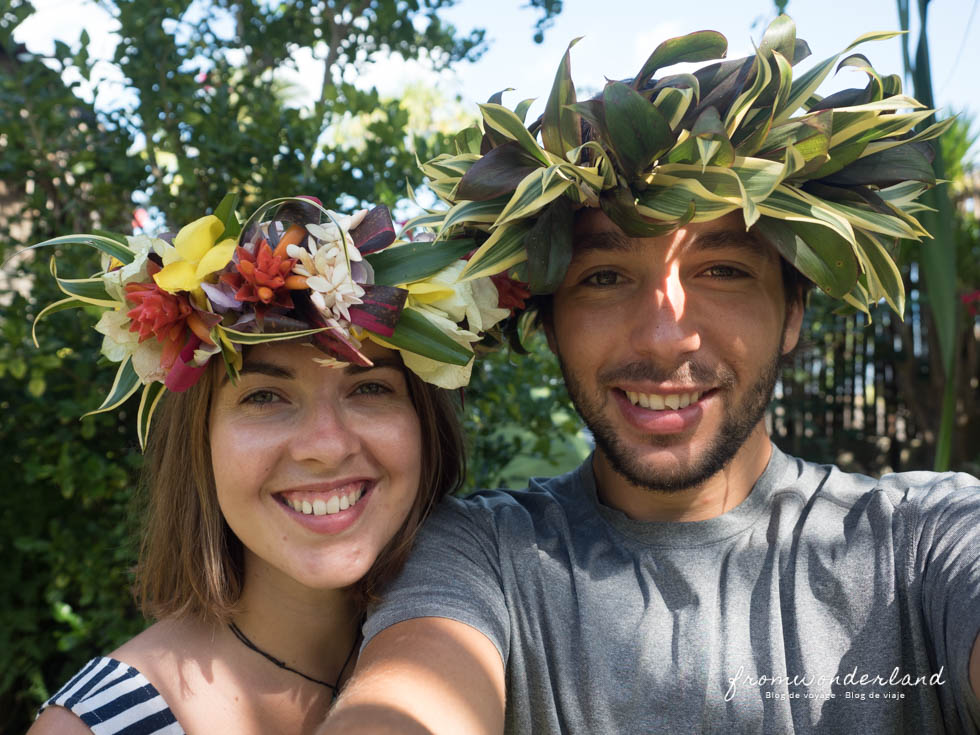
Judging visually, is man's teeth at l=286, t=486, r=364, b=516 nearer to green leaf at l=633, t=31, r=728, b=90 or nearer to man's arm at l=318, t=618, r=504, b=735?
man's arm at l=318, t=618, r=504, b=735

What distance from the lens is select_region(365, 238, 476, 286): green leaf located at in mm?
1959

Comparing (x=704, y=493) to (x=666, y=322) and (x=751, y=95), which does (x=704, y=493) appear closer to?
(x=666, y=322)

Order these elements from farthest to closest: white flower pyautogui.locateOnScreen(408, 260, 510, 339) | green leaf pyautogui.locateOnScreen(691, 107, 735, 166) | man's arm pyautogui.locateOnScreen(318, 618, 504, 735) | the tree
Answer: the tree, white flower pyautogui.locateOnScreen(408, 260, 510, 339), green leaf pyautogui.locateOnScreen(691, 107, 735, 166), man's arm pyautogui.locateOnScreen(318, 618, 504, 735)

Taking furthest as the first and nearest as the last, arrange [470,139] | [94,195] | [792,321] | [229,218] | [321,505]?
[94,195]
[792,321]
[470,139]
[321,505]
[229,218]

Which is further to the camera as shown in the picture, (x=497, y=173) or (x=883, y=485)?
(x=883, y=485)

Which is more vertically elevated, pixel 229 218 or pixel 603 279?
pixel 229 218

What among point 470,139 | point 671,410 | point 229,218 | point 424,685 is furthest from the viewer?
point 470,139

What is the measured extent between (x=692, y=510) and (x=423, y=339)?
750 millimetres

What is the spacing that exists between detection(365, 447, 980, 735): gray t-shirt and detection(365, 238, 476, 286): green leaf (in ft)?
1.91

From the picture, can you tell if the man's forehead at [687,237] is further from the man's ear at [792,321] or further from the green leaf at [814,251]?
the man's ear at [792,321]

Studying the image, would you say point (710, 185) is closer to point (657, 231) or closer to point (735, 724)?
point (657, 231)

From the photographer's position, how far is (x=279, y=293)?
1.85m

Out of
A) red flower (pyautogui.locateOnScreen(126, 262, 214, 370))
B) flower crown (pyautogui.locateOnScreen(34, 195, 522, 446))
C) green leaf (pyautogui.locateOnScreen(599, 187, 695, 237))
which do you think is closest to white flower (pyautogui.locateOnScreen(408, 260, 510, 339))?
flower crown (pyautogui.locateOnScreen(34, 195, 522, 446))

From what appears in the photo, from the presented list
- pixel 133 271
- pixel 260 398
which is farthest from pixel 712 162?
pixel 133 271
